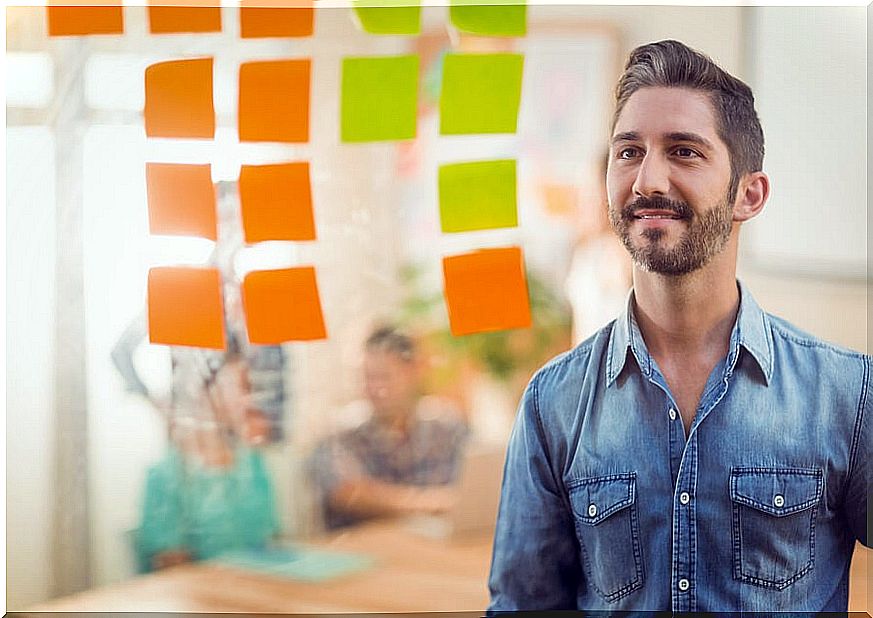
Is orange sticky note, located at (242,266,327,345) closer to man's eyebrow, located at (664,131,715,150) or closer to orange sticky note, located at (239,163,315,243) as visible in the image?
orange sticky note, located at (239,163,315,243)

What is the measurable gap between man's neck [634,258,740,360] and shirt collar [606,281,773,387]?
1 cm

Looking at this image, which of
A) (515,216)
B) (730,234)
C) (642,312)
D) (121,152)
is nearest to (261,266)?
(121,152)

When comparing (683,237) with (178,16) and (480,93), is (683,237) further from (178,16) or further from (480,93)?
(178,16)

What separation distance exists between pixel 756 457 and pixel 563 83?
1.10m

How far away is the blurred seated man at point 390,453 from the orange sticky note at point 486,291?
0.28 m

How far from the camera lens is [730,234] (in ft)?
4.35

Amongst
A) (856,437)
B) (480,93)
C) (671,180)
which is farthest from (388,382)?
(856,437)

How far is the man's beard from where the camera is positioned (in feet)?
4.27

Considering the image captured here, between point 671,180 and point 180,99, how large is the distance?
2.30 feet

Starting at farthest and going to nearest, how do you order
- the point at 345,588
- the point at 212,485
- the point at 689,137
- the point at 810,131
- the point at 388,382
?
the point at 388,382
the point at 212,485
the point at 345,588
the point at 810,131
the point at 689,137

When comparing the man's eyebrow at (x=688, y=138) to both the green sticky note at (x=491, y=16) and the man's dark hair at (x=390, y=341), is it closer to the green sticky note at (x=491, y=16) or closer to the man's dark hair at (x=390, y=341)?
the green sticky note at (x=491, y=16)

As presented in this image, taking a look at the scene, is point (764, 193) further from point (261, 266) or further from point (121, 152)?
point (121, 152)

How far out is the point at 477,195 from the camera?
4.72 feet

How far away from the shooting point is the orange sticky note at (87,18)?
1.48m
